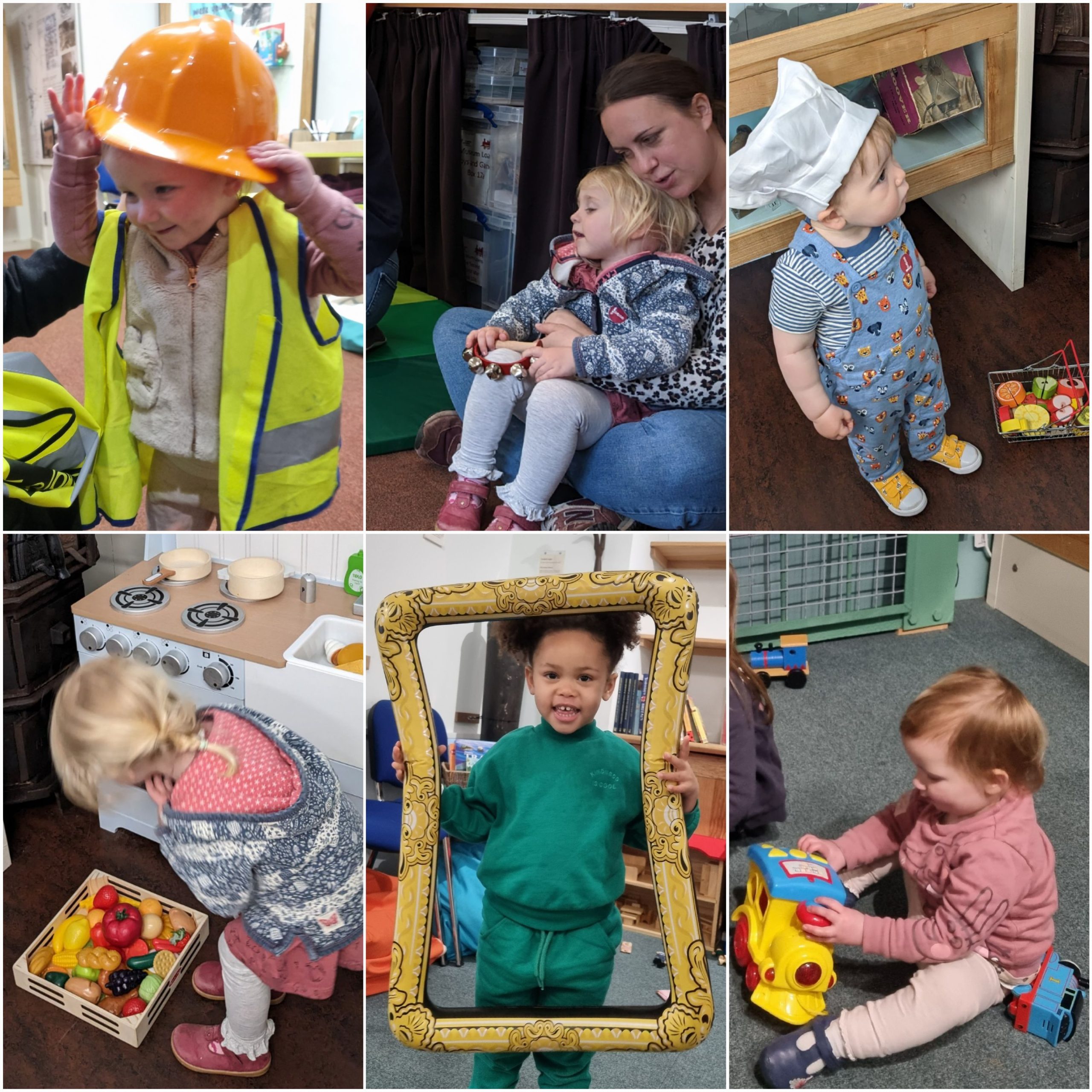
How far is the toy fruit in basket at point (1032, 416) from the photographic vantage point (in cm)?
154

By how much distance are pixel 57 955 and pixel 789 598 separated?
1.54 m

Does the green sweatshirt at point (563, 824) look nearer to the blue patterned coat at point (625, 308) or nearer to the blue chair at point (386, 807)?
the blue chair at point (386, 807)

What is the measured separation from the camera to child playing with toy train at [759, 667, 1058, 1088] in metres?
1.37

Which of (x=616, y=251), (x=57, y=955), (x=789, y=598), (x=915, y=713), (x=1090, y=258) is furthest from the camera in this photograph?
(x=789, y=598)

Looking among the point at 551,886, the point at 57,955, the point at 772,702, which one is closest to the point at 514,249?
the point at 551,886

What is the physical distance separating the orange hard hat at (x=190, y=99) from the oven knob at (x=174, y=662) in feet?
2.71

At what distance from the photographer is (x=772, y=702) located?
1.91 m

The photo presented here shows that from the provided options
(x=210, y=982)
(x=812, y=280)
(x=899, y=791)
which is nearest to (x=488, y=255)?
(x=812, y=280)

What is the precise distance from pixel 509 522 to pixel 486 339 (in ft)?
0.86

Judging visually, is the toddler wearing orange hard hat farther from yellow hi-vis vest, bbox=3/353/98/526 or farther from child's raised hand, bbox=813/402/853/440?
child's raised hand, bbox=813/402/853/440

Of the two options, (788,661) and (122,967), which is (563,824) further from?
(122,967)

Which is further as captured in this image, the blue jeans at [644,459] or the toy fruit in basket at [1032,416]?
the toy fruit in basket at [1032,416]

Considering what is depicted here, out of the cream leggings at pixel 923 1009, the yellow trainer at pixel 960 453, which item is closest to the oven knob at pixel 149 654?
the cream leggings at pixel 923 1009

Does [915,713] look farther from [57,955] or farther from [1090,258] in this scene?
[57,955]
